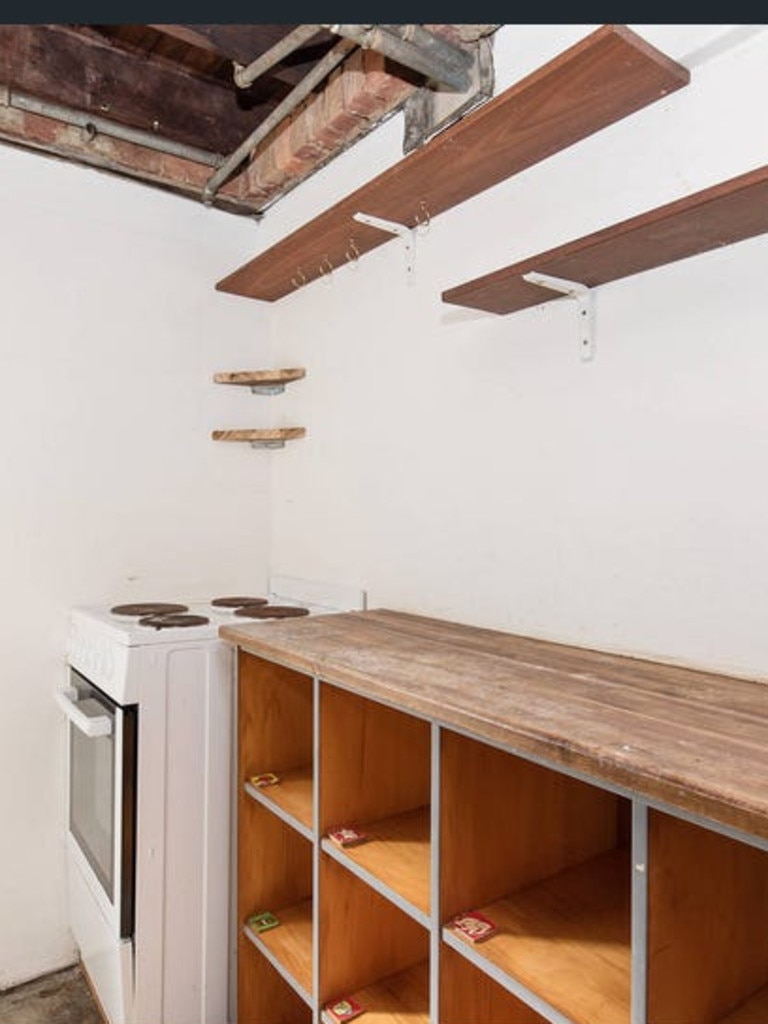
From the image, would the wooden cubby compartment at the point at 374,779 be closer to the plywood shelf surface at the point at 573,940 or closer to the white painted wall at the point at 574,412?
the plywood shelf surface at the point at 573,940

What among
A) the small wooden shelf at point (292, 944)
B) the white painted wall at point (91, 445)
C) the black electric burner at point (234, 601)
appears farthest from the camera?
the black electric burner at point (234, 601)

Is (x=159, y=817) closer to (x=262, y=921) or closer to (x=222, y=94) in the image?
(x=262, y=921)

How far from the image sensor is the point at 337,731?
1.55 m

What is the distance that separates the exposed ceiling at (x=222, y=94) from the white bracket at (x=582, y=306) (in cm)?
59

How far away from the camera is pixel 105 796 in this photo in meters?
1.89

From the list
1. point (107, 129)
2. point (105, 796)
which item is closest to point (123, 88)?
point (107, 129)

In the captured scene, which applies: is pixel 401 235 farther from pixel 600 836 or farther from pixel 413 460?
pixel 600 836

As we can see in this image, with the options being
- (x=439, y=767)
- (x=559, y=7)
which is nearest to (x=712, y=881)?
(x=439, y=767)

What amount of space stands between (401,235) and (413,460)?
→ 2.15 ft

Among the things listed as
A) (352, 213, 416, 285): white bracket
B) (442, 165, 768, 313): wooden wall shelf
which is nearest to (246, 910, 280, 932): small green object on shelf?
(442, 165, 768, 313): wooden wall shelf

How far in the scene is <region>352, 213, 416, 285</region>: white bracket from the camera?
1.97m

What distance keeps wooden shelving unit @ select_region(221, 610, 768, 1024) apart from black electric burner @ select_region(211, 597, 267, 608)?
20.2 inches

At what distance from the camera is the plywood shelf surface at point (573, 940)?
3.29 feet

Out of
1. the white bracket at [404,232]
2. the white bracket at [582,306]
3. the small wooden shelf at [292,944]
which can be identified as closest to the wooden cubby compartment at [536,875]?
the small wooden shelf at [292,944]
